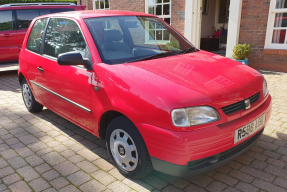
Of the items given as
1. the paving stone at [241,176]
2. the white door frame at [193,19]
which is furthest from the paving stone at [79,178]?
the white door frame at [193,19]

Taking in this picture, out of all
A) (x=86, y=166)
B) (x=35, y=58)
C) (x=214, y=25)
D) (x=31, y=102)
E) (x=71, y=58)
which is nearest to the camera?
(x=71, y=58)

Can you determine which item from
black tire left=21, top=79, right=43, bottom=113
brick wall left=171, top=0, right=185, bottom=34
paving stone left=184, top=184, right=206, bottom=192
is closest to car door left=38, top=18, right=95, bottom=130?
black tire left=21, top=79, right=43, bottom=113

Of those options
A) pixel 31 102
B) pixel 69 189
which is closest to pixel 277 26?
pixel 31 102

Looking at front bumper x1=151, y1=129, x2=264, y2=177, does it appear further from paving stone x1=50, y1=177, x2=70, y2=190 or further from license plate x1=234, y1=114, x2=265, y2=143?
paving stone x1=50, y1=177, x2=70, y2=190

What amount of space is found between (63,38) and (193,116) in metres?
2.26

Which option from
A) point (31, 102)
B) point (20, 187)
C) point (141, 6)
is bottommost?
point (20, 187)

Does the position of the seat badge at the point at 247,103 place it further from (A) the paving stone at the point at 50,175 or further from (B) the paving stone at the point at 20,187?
(B) the paving stone at the point at 20,187

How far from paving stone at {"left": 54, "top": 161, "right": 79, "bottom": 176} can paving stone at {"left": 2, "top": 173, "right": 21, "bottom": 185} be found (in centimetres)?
41

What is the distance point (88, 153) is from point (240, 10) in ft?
22.4

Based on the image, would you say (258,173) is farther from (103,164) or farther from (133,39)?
(133,39)

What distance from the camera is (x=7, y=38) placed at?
327 inches

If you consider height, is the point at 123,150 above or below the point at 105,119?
below

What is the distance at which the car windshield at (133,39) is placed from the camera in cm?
292

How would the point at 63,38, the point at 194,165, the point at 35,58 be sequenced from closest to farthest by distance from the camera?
the point at 194,165 → the point at 63,38 → the point at 35,58
